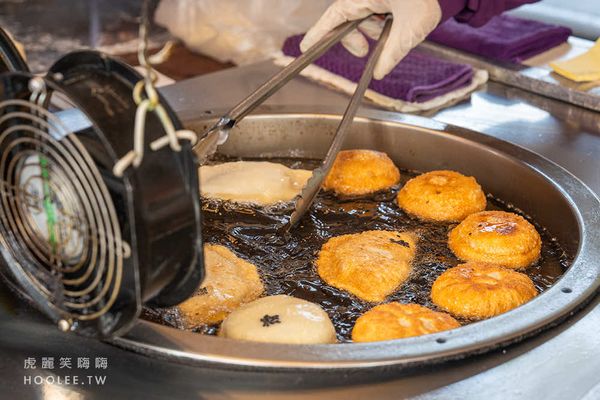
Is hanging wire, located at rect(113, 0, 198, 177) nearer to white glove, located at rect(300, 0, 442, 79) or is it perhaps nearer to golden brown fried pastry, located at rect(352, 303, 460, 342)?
golden brown fried pastry, located at rect(352, 303, 460, 342)

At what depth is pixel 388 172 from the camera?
7.45ft

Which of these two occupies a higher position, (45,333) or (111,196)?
(111,196)

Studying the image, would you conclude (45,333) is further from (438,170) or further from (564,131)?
(564,131)

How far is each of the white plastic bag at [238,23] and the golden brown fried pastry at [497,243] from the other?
1.66m

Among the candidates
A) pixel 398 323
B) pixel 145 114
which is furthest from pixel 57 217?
pixel 398 323

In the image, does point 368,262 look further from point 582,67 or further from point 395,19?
point 582,67

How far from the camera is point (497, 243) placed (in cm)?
188

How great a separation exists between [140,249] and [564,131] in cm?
175

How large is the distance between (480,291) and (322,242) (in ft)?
1.52

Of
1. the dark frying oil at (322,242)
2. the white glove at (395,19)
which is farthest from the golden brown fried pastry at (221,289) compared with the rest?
the white glove at (395,19)

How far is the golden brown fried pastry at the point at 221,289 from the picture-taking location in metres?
1.63

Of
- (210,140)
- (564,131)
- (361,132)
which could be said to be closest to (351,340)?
(210,140)

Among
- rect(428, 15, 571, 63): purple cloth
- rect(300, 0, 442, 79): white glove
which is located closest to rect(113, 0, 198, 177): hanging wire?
rect(300, 0, 442, 79): white glove

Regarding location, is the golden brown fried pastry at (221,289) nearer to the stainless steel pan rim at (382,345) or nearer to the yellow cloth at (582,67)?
the stainless steel pan rim at (382,345)
